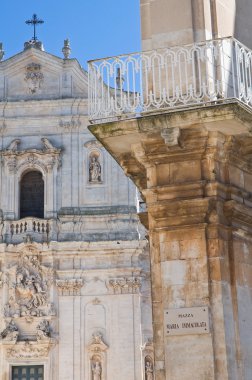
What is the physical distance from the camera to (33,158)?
2544 cm

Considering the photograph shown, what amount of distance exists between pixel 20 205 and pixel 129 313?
499 cm

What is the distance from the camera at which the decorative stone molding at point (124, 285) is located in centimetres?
2406

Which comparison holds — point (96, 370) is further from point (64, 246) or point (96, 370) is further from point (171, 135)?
point (171, 135)

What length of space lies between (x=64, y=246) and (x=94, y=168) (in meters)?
2.79

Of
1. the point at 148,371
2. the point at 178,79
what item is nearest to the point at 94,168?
the point at 148,371

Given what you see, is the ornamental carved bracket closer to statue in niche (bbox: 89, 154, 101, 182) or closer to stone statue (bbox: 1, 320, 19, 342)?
statue in niche (bbox: 89, 154, 101, 182)

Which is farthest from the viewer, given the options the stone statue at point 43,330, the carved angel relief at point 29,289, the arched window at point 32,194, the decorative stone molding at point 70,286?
the arched window at point 32,194

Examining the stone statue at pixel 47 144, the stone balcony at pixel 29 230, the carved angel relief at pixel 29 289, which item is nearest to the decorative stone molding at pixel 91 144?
the stone statue at pixel 47 144

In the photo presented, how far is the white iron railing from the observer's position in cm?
759

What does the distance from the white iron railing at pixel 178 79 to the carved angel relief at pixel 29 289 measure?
1658 cm

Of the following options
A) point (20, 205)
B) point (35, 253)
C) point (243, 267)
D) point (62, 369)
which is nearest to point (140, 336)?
point (62, 369)

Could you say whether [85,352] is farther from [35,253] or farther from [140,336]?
[35,253]

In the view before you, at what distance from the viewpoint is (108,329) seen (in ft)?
78.4

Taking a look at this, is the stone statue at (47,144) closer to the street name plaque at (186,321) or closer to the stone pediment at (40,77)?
the stone pediment at (40,77)
